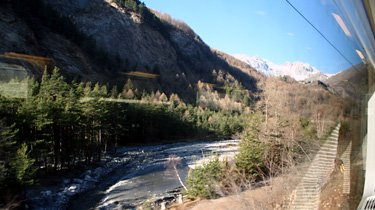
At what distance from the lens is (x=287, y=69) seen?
1435 mm

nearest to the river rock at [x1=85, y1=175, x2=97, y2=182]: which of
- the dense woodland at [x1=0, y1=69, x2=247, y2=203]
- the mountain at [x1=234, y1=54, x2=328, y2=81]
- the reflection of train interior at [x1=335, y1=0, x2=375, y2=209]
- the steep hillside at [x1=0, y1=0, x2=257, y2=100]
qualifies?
the dense woodland at [x1=0, y1=69, x2=247, y2=203]

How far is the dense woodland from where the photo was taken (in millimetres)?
1454

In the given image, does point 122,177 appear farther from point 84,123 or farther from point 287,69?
point 287,69

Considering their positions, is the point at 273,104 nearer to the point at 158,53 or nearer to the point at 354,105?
the point at 354,105

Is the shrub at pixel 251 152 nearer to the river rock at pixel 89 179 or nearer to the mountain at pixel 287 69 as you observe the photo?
the mountain at pixel 287 69

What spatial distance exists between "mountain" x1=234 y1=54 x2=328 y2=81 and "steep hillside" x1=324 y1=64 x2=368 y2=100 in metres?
0.08

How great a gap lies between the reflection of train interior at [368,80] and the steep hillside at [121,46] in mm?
623

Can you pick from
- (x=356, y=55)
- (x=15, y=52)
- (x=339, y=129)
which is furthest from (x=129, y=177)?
(x=356, y=55)

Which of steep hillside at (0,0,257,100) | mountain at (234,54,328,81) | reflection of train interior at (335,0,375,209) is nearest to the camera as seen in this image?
reflection of train interior at (335,0,375,209)

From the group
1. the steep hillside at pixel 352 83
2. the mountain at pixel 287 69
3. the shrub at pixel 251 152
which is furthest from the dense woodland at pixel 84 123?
the steep hillside at pixel 352 83

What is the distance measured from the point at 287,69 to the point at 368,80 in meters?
0.34

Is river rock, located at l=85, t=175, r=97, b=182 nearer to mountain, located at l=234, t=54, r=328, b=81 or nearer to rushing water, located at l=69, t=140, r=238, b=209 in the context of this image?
rushing water, located at l=69, t=140, r=238, b=209

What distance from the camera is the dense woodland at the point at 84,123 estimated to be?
1.45m

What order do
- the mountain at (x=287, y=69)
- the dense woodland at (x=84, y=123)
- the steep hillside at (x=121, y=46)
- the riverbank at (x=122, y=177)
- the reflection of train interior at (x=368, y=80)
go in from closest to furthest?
1. the reflection of train interior at (x=368, y=80)
2. the mountain at (x=287, y=69)
3. the dense woodland at (x=84, y=123)
4. the steep hillside at (x=121, y=46)
5. the riverbank at (x=122, y=177)
